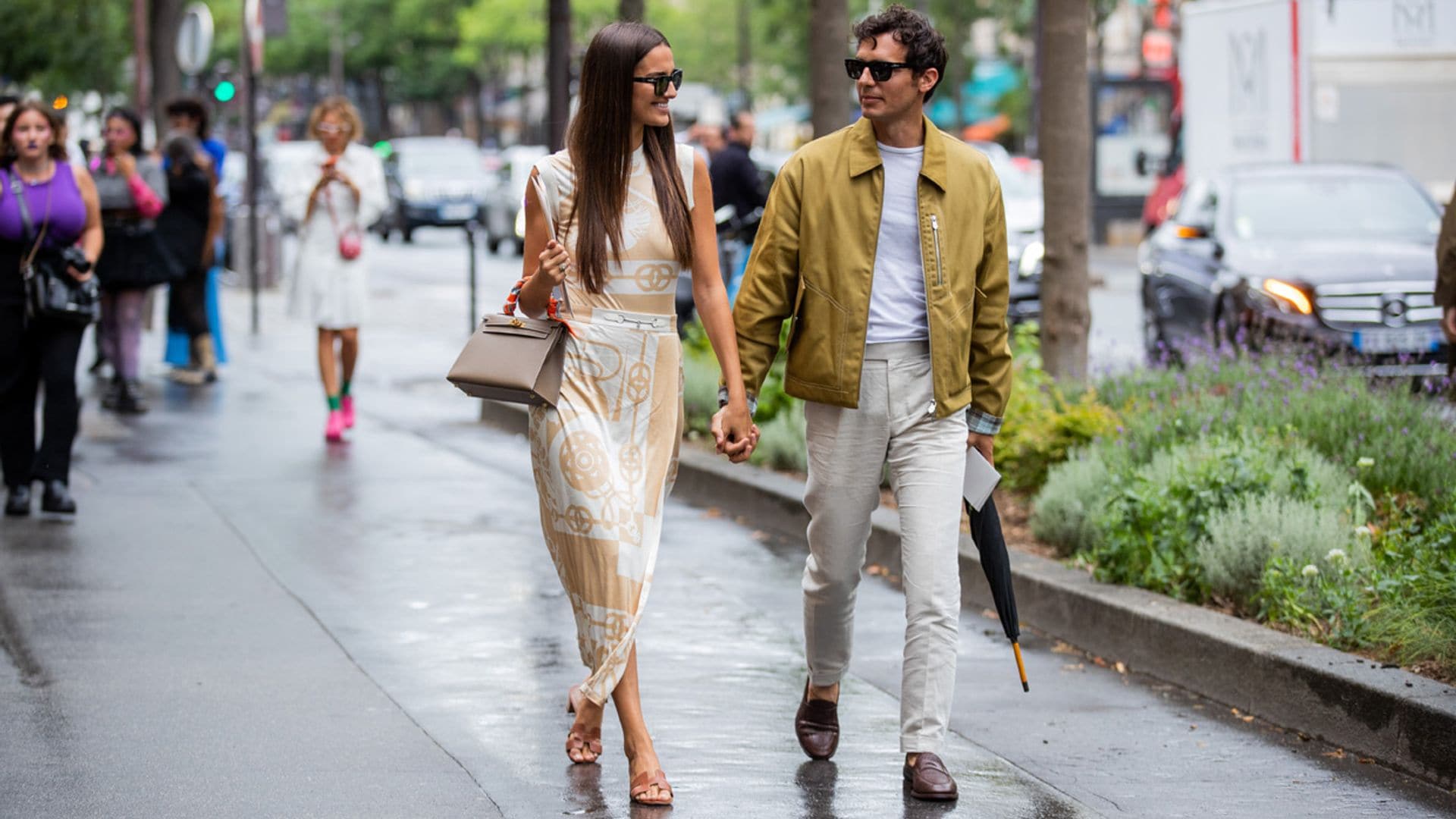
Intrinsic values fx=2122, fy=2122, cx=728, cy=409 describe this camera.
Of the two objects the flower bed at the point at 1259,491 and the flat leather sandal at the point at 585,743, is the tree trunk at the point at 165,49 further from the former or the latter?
the flat leather sandal at the point at 585,743

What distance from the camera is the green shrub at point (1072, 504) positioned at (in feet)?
25.7

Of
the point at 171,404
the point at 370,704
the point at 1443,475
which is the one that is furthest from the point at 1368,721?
the point at 171,404

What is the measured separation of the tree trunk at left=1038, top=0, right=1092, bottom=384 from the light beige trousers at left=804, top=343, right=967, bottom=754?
4.61 meters

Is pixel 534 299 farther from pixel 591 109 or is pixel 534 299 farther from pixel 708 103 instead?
pixel 708 103

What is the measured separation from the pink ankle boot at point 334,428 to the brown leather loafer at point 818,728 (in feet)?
22.5

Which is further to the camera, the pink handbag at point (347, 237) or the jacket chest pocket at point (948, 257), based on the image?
the pink handbag at point (347, 237)

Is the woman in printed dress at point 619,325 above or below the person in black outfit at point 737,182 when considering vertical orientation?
below

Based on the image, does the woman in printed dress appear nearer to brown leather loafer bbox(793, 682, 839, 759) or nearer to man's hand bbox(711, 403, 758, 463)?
man's hand bbox(711, 403, 758, 463)

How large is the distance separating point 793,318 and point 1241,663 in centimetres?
189

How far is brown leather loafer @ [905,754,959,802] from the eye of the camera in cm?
514

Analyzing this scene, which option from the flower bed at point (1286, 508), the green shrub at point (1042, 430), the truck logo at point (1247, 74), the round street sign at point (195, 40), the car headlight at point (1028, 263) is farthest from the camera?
the round street sign at point (195, 40)

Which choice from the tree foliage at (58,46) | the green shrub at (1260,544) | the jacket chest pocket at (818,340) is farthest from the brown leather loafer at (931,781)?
the tree foliage at (58,46)

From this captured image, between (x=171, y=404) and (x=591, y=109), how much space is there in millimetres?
9543

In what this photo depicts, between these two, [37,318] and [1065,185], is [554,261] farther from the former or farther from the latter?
[1065,185]
